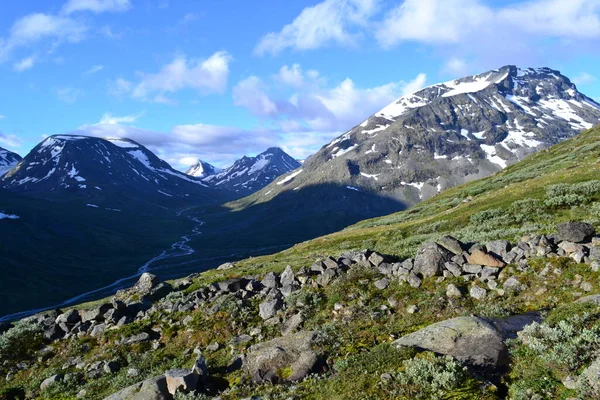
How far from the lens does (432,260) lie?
72.3 feet

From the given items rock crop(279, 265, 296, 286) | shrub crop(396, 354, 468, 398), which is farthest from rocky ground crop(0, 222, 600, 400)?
rock crop(279, 265, 296, 286)

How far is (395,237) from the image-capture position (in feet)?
167

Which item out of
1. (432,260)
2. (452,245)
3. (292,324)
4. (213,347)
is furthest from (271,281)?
(452,245)

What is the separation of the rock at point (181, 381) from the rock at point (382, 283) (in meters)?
11.7

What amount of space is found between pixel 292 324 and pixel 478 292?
9585 millimetres

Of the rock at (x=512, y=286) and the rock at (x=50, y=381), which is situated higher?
the rock at (x=512, y=286)

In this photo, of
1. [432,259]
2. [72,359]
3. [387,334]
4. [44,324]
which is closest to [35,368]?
[72,359]

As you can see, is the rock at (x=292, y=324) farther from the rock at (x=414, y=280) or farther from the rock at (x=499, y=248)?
the rock at (x=499, y=248)

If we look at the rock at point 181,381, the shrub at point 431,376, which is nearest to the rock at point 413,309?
the shrub at point 431,376

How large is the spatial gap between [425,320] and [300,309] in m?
7.18

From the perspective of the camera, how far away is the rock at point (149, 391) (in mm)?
13195

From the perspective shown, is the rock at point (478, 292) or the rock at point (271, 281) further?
the rock at point (271, 281)

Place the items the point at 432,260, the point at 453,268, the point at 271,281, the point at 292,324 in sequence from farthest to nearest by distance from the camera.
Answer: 1. the point at 271,281
2. the point at 432,260
3. the point at 453,268
4. the point at 292,324

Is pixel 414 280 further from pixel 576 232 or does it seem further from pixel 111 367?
pixel 111 367
